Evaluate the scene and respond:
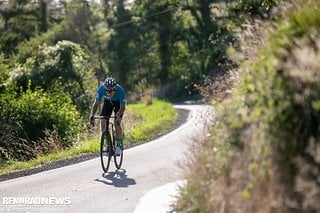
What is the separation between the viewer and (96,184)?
10.8m

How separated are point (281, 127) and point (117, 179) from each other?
6468mm

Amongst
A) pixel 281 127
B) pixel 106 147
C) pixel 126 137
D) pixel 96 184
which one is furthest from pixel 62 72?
pixel 281 127

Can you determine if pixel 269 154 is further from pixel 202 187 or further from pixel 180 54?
pixel 180 54

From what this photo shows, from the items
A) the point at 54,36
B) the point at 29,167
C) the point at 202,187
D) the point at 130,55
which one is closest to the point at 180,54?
the point at 130,55

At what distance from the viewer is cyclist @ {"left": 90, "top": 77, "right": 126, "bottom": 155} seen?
486 inches

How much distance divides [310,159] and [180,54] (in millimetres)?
57490

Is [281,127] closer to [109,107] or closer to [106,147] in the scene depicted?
[106,147]

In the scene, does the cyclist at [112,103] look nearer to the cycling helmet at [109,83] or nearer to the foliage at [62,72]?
the cycling helmet at [109,83]

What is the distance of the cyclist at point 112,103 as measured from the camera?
12.3 m

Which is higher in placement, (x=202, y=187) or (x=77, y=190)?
(x=202, y=187)

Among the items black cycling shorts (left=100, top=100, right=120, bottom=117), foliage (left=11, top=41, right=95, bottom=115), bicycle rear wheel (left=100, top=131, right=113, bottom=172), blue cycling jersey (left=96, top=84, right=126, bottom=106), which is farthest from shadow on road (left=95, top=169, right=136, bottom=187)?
foliage (left=11, top=41, right=95, bottom=115)

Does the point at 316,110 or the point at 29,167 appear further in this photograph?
the point at 29,167

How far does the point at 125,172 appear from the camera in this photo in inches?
481

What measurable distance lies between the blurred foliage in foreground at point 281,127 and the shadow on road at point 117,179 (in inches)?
202
